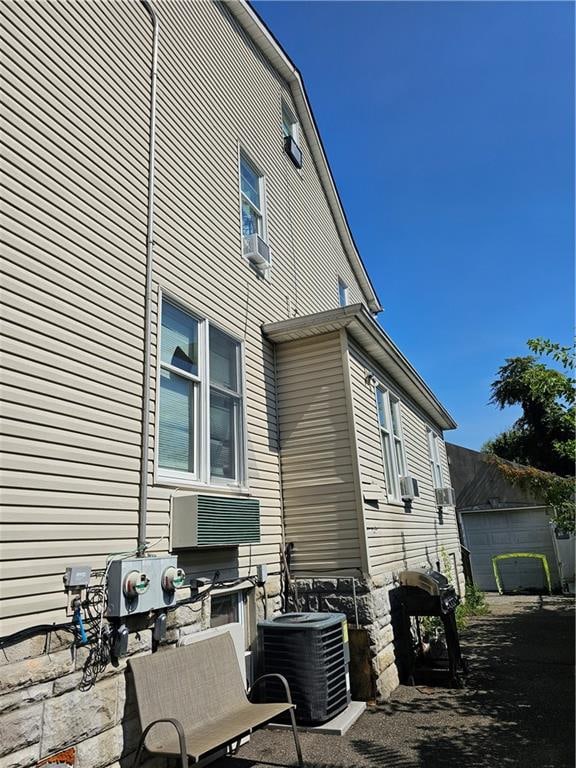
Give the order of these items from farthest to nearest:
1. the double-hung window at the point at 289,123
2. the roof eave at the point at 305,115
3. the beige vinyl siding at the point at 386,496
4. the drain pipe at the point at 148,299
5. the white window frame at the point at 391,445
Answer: the double-hung window at the point at 289,123, the roof eave at the point at 305,115, the white window frame at the point at 391,445, the beige vinyl siding at the point at 386,496, the drain pipe at the point at 148,299

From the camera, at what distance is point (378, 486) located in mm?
6500

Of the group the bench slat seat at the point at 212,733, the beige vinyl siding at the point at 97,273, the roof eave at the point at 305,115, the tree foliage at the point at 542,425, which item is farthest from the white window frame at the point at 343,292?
Result: the bench slat seat at the point at 212,733

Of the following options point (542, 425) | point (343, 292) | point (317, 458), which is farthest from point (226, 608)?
point (542, 425)

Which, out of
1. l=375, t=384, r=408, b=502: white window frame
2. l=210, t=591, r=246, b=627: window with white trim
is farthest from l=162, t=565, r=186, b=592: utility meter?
l=375, t=384, r=408, b=502: white window frame

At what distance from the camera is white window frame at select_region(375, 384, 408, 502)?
7379 millimetres

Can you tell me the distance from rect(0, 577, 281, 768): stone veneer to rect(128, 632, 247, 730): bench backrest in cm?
16

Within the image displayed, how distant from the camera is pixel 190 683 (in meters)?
3.57

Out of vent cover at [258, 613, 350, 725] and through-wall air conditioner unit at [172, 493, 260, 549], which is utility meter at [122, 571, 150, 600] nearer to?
through-wall air conditioner unit at [172, 493, 260, 549]

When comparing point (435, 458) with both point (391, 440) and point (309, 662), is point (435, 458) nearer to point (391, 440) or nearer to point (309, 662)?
point (391, 440)

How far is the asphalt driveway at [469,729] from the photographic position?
3.70 meters

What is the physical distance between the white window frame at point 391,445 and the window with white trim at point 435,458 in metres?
3.05

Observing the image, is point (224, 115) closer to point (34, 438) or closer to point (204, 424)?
point (204, 424)

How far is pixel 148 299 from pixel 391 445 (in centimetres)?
485

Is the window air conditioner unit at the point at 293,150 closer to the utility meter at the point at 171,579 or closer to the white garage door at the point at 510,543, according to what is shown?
the utility meter at the point at 171,579
